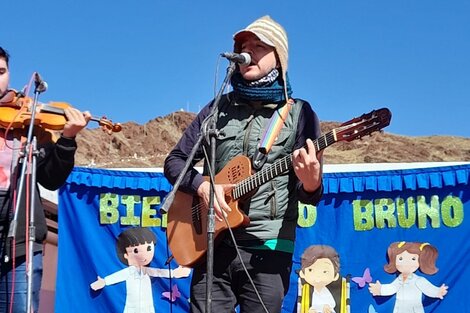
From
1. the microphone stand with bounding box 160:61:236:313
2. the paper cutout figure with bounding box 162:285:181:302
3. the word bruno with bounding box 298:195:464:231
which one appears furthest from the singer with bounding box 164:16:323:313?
the paper cutout figure with bounding box 162:285:181:302

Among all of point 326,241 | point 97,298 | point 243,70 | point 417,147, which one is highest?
point 417,147

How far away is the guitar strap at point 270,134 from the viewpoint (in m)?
2.66

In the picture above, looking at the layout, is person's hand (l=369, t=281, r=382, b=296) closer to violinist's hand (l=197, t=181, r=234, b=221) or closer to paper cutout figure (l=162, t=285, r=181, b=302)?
paper cutout figure (l=162, t=285, r=181, b=302)

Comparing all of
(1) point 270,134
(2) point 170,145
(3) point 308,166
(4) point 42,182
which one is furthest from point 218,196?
Answer: (2) point 170,145

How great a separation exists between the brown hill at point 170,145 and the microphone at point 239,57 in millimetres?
10105

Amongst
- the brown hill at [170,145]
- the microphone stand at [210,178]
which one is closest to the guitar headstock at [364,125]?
the microphone stand at [210,178]

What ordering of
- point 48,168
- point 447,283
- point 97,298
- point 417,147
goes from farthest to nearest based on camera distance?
point 417,147 < point 97,298 < point 447,283 < point 48,168

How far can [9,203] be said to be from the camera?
259 centimetres

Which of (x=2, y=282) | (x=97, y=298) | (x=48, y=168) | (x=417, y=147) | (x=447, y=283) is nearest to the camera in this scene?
(x=2, y=282)

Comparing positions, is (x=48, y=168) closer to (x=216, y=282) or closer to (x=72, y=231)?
(x=216, y=282)

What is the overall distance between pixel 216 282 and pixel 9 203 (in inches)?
35.5

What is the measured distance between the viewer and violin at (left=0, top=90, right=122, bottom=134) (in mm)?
2729

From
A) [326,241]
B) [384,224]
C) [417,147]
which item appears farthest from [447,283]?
[417,147]

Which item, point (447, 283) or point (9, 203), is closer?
point (9, 203)
